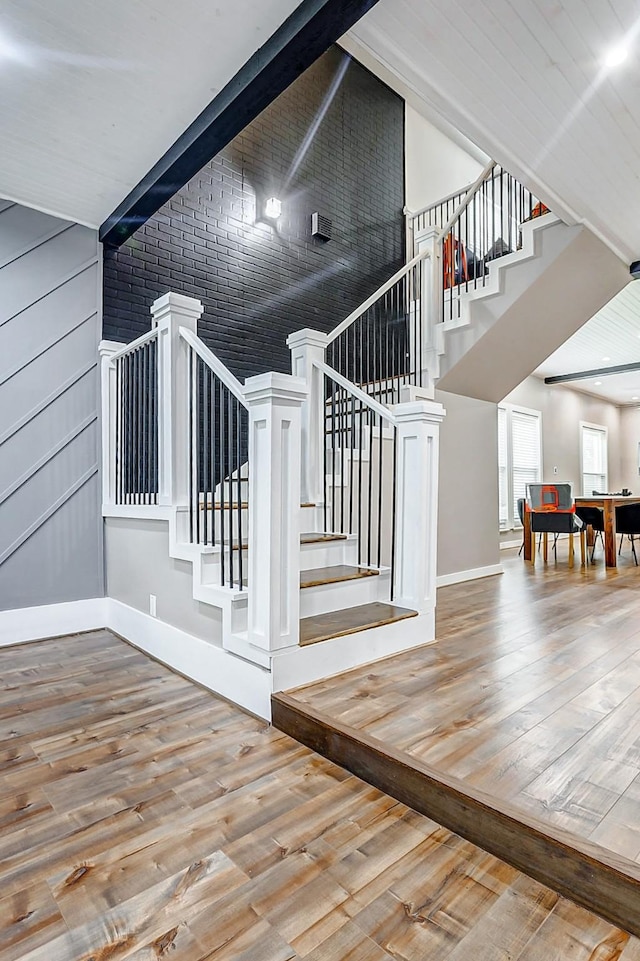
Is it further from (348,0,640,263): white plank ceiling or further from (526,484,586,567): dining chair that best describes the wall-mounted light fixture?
(526,484,586,567): dining chair

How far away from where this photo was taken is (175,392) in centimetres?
295

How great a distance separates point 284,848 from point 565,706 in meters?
1.26

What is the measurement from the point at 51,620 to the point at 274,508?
2.22m

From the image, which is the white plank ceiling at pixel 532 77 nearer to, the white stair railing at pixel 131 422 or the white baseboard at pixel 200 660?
the white stair railing at pixel 131 422

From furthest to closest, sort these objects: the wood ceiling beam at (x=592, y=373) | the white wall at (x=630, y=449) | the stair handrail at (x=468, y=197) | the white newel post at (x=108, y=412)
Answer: the white wall at (x=630, y=449), the wood ceiling beam at (x=592, y=373), the stair handrail at (x=468, y=197), the white newel post at (x=108, y=412)

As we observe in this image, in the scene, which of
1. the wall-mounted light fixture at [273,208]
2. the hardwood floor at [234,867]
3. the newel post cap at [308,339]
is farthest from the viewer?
the wall-mounted light fixture at [273,208]

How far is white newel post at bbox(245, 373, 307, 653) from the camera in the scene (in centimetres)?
216

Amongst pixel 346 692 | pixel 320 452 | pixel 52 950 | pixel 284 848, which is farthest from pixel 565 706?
pixel 320 452

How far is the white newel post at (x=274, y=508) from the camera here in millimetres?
2160

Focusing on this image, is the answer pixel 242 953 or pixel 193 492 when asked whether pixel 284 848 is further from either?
pixel 193 492

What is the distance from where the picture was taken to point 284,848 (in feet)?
4.82

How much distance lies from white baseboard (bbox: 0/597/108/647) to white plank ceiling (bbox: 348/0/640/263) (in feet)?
11.7

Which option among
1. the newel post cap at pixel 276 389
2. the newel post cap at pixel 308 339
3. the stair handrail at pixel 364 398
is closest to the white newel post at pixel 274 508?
the newel post cap at pixel 276 389

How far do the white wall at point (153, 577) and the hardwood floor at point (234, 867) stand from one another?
1.98 feet
